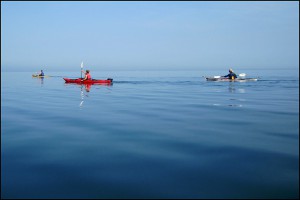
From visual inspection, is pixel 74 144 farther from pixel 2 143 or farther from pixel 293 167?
pixel 293 167

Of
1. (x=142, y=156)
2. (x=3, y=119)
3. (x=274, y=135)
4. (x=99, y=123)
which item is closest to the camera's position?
(x=142, y=156)

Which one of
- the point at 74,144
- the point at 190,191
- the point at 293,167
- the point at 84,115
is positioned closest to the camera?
the point at 190,191

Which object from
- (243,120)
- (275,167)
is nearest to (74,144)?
(275,167)

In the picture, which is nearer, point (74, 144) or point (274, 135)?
point (74, 144)

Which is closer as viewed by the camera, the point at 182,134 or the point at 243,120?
the point at 182,134

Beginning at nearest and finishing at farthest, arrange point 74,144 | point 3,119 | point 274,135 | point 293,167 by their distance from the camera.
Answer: point 293,167 < point 74,144 < point 274,135 < point 3,119

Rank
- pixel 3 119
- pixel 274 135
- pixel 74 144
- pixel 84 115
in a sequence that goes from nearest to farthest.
A: pixel 74 144 < pixel 274 135 < pixel 3 119 < pixel 84 115

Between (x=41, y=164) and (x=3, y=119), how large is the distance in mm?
8815

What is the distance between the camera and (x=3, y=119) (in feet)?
52.2

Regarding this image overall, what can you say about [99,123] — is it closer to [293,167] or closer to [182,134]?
[182,134]

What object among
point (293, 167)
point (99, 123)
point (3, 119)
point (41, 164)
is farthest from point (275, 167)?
point (3, 119)

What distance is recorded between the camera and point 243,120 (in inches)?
610

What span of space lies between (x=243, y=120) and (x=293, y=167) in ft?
24.2

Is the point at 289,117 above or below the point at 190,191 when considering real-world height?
above
